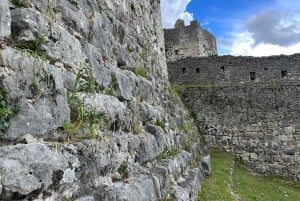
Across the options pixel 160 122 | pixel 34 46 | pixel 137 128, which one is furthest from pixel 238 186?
pixel 34 46

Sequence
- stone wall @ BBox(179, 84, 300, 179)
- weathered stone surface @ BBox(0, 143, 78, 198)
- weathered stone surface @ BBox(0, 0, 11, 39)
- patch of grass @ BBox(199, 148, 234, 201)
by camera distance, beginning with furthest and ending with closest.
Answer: stone wall @ BBox(179, 84, 300, 179) < patch of grass @ BBox(199, 148, 234, 201) < weathered stone surface @ BBox(0, 0, 11, 39) < weathered stone surface @ BBox(0, 143, 78, 198)

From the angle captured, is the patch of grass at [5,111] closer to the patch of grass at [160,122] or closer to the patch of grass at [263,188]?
the patch of grass at [160,122]

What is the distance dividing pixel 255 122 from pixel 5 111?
51.8 ft

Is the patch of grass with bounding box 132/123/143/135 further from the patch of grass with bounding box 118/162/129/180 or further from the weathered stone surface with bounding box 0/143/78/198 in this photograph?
the weathered stone surface with bounding box 0/143/78/198

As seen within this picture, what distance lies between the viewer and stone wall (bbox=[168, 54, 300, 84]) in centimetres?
1909

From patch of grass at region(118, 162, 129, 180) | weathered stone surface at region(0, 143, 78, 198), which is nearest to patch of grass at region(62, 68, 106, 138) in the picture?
weathered stone surface at region(0, 143, 78, 198)

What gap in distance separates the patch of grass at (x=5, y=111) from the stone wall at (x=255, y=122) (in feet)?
50.2

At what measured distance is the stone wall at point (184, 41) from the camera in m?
26.4

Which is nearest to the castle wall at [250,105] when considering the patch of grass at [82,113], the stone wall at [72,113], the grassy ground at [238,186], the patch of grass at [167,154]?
the grassy ground at [238,186]

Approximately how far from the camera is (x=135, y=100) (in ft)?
20.4

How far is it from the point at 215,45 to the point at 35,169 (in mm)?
27751

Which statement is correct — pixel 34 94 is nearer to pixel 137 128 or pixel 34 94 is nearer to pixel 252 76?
pixel 137 128

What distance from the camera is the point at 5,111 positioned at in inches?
113

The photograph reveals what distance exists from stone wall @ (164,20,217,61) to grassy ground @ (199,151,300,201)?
1076 cm
